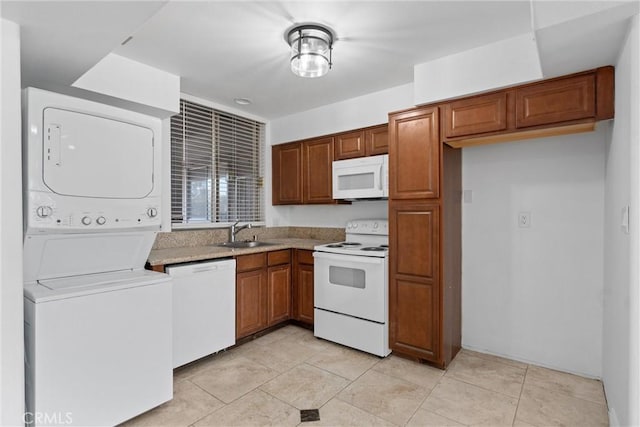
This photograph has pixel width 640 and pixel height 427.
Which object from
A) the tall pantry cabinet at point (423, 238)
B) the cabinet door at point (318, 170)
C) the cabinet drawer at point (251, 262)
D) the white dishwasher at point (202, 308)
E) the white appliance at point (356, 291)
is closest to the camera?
the white dishwasher at point (202, 308)

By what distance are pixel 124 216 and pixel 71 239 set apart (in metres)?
0.29

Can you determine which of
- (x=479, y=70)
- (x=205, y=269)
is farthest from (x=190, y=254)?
(x=479, y=70)

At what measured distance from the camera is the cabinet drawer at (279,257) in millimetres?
3252

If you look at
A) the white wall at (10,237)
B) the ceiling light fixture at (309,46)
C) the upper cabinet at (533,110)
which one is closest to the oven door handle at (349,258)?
the upper cabinet at (533,110)

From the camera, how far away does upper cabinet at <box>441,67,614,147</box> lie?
2.01m

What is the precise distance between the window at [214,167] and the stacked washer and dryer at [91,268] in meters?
1.11

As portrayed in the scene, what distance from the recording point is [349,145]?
3.38m

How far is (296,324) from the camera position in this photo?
11.8 ft

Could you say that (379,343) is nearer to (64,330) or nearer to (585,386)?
(585,386)

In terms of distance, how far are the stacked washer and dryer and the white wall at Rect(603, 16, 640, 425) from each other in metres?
2.38

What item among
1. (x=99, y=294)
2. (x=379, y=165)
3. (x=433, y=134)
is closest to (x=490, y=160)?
(x=433, y=134)

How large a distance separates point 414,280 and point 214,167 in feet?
7.62

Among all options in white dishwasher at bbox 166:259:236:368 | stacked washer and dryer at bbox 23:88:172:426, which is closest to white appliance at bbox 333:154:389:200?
white dishwasher at bbox 166:259:236:368

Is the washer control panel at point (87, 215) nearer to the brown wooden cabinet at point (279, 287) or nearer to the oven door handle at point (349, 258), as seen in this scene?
the brown wooden cabinet at point (279, 287)
